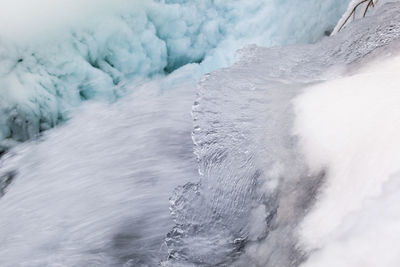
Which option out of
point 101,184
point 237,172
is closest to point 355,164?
point 237,172

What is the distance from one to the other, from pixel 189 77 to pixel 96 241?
1.64 metres

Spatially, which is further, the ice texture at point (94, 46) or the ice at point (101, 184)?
the ice texture at point (94, 46)

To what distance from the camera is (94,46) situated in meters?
2.79

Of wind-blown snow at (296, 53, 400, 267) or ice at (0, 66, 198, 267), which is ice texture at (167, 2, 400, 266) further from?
ice at (0, 66, 198, 267)

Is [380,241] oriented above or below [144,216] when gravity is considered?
above

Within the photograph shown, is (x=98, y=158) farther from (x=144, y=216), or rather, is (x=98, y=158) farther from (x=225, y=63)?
(x=225, y=63)

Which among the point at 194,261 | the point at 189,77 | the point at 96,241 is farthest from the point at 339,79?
the point at 189,77

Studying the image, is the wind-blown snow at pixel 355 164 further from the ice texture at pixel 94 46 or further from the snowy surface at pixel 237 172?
the ice texture at pixel 94 46

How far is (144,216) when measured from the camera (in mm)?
1946

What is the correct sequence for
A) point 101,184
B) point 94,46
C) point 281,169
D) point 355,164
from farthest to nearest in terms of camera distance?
point 94,46, point 101,184, point 281,169, point 355,164

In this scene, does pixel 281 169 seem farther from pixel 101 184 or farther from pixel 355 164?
pixel 101 184

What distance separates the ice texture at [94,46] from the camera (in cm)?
257

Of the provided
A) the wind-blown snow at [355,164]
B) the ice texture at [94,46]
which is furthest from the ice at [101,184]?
the wind-blown snow at [355,164]

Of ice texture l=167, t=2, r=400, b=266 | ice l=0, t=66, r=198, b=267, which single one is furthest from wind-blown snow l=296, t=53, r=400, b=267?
ice l=0, t=66, r=198, b=267
